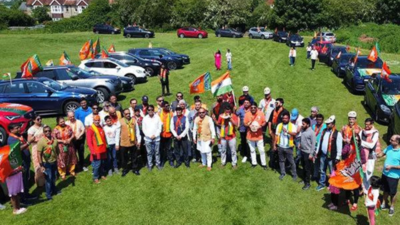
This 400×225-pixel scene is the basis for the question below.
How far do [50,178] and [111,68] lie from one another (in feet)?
40.3

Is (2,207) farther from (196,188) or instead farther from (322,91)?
(322,91)

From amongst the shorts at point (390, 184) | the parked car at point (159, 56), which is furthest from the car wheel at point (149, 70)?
the shorts at point (390, 184)

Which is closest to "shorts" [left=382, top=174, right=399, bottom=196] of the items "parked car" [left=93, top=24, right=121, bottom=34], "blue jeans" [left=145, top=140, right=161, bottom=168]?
"blue jeans" [left=145, top=140, right=161, bottom=168]

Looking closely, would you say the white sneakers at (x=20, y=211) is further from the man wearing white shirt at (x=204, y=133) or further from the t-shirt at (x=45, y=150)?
the man wearing white shirt at (x=204, y=133)

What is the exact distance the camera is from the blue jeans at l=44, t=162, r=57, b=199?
818 cm

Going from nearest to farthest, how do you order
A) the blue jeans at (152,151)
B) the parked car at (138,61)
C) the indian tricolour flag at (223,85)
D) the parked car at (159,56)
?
1. the blue jeans at (152,151)
2. the indian tricolour flag at (223,85)
3. the parked car at (138,61)
4. the parked car at (159,56)

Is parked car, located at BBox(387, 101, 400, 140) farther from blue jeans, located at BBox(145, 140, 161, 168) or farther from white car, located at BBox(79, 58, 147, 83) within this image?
white car, located at BBox(79, 58, 147, 83)

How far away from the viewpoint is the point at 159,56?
78.0 feet

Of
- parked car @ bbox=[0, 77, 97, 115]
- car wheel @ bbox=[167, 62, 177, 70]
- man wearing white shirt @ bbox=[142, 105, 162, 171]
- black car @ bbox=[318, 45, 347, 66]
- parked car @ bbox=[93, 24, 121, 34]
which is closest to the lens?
man wearing white shirt @ bbox=[142, 105, 162, 171]

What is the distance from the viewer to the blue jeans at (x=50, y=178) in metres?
8.18

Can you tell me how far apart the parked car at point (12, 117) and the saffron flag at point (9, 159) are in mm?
4547

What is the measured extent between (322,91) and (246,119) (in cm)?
1007

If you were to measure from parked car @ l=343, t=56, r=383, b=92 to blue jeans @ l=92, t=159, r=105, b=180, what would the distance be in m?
13.3

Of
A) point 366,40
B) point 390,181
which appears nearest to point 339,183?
point 390,181
